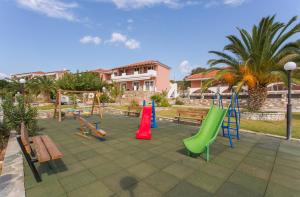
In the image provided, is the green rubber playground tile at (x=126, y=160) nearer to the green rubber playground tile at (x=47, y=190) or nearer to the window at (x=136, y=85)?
the green rubber playground tile at (x=47, y=190)

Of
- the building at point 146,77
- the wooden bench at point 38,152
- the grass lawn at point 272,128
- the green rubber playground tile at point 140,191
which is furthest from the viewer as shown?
the building at point 146,77

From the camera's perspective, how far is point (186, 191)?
272 centimetres

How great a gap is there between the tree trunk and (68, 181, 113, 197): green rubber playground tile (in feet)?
39.3

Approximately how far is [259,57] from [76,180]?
11.8 m

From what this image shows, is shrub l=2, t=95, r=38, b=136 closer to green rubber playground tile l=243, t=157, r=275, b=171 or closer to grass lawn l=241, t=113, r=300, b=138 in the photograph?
green rubber playground tile l=243, t=157, r=275, b=171

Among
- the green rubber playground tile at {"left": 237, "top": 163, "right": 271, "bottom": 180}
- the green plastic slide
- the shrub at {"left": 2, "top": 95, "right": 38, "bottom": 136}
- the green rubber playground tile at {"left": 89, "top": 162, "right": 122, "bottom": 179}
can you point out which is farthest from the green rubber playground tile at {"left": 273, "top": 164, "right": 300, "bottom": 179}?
the shrub at {"left": 2, "top": 95, "right": 38, "bottom": 136}

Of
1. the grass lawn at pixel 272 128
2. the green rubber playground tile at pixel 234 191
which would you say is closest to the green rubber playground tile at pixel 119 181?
the green rubber playground tile at pixel 234 191

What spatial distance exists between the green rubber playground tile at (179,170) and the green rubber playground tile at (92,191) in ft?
4.45

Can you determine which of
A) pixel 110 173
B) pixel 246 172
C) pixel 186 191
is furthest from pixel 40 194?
pixel 246 172

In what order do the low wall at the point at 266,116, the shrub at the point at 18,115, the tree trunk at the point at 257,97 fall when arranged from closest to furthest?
the shrub at the point at 18,115
the low wall at the point at 266,116
the tree trunk at the point at 257,97

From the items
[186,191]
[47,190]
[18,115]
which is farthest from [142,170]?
[18,115]

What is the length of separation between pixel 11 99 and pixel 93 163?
5.35 m

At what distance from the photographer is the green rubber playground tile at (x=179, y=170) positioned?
3.31m

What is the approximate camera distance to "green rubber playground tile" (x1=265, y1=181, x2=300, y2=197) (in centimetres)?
265
